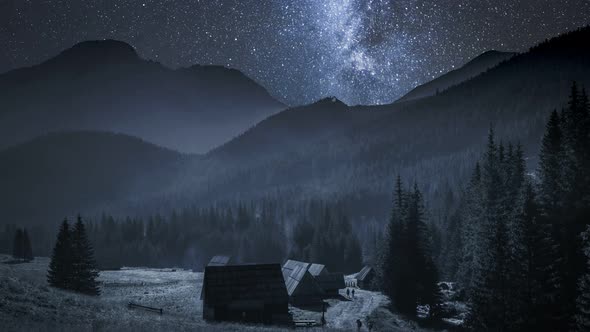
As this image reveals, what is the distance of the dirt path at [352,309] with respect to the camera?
4572cm

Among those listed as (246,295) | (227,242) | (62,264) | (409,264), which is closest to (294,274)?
(409,264)

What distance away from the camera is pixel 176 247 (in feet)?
436

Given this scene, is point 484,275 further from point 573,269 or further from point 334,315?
point 334,315

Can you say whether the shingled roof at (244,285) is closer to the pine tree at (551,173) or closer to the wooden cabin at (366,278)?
the pine tree at (551,173)

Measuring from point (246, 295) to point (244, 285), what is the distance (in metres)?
0.86

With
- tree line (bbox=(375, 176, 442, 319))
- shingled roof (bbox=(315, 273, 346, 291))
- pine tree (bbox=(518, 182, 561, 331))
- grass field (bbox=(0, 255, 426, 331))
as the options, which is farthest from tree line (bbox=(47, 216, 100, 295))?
pine tree (bbox=(518, 182, 561, 331))

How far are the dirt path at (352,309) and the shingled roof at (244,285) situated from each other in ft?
24.9

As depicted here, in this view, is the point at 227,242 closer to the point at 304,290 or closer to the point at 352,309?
the point at 304,290

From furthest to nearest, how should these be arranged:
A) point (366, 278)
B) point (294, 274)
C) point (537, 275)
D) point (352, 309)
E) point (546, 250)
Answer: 1. point (366, 278)
2. point (294, 274)
3. point (352, 309)
4. point (546, 250)
5. point (537, 275)

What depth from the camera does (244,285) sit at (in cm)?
3831

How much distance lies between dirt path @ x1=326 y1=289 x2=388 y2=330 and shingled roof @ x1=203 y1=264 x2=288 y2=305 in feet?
24.9

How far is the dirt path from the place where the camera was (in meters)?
45.7

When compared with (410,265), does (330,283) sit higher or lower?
lower

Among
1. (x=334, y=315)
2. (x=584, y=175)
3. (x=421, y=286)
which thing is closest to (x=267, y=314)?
(x=334, y=315)
